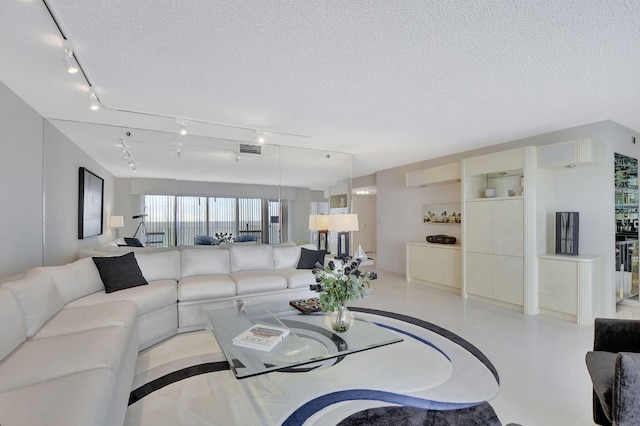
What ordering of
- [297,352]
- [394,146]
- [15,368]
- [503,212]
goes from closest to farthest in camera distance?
[15,368], [297,352], [503,212], [394,146]

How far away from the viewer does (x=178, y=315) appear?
3.43 metres

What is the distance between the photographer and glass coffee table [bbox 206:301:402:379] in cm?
197

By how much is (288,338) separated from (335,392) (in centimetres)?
52

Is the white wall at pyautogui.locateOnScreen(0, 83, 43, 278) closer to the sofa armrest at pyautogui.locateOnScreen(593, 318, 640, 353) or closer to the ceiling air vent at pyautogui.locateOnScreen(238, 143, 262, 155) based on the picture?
the ceiling air vent at pyautogui.locateOnScreen(238, 143, 262, 155)

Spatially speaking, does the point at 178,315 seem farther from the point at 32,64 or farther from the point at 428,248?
the point at 428,248

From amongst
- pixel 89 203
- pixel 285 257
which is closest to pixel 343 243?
pixel 285 257

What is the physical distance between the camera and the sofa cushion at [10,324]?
1794 mm

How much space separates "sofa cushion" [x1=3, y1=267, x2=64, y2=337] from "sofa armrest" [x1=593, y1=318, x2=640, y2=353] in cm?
383

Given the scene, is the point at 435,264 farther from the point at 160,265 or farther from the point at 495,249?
the point at 160,265

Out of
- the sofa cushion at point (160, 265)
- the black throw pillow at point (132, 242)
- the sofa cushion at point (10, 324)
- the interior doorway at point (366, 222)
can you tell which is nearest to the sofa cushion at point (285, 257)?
the sofa cushion at point (160, 265)

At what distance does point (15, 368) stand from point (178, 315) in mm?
1799

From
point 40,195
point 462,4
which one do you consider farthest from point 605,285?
point 40,195

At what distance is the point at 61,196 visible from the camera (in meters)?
3.77

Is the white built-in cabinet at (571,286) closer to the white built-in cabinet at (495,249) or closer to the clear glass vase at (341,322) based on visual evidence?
the white built-in cabinet at (495,249)
